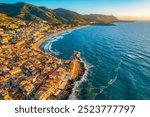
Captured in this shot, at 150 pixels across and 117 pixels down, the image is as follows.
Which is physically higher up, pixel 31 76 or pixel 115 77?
pixel 115 77

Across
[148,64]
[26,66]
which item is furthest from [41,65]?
[148,64]

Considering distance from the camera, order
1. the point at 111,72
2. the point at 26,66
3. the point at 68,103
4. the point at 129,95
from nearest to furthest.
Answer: the point at 68,103 < the point at 129,95 < the point at 111,72 < the point at 26,66

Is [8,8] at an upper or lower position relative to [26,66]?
upper

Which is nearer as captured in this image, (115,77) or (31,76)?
(115,77)

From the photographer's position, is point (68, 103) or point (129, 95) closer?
point (68, 103)

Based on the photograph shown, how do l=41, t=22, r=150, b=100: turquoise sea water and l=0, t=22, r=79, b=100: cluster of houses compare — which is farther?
l=0, t=22, r=79, b=100: cluster of houses

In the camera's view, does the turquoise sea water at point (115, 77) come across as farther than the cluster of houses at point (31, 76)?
No

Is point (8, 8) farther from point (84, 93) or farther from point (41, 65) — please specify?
point (84, 93)

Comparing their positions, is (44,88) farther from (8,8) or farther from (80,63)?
(8,8)

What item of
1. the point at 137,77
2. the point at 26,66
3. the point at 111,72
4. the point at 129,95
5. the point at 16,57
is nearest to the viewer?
the point at 129,95
